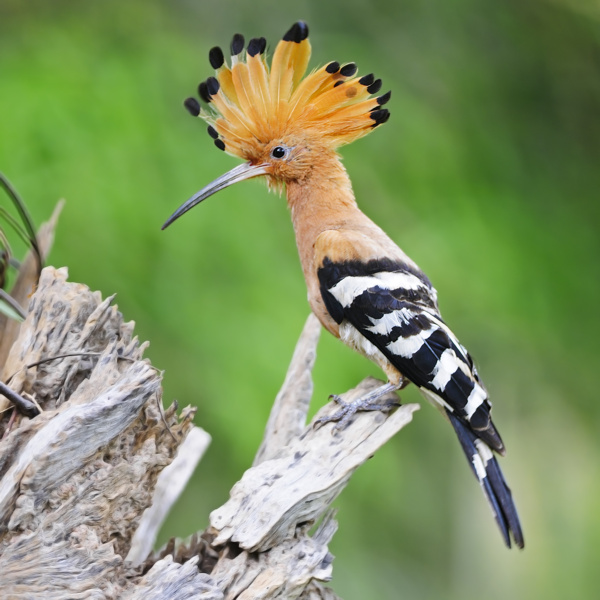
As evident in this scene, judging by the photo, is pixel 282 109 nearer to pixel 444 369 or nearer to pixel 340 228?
pixel 340 228

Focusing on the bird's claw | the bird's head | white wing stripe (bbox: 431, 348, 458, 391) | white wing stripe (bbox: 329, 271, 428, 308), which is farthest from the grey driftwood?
the bird's head

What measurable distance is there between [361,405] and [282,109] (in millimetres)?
859

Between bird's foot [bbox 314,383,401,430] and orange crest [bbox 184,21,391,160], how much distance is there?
73cm

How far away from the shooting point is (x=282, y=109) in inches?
87.0

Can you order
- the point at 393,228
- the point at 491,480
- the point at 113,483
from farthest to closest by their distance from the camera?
the point at 393,228 → the point at 491,480 → the point at 113,483

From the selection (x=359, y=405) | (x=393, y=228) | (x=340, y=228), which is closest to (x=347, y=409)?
(x=359, y=405)

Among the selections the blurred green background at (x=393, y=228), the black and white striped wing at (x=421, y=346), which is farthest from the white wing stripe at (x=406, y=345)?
the blurred green background at (x=393, y=228)

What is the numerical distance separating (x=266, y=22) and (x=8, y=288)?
1802mm

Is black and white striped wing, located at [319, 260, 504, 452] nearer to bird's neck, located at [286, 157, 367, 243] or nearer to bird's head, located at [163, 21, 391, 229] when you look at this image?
bird's neck, located at [286, 157, 367, 243]

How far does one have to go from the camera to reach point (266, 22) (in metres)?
3.27

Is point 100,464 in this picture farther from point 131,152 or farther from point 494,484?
point 131,152

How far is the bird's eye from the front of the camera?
224 centimetres

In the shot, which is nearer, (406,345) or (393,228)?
(406,345)

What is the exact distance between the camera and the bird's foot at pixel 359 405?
185 cm
